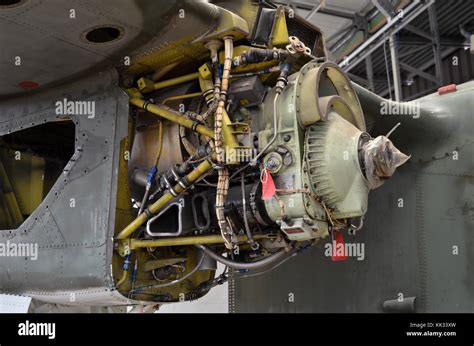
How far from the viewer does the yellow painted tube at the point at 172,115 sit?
176 inches

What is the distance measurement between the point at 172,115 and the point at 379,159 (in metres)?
1.62

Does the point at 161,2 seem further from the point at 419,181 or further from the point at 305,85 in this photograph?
the point at 419,181

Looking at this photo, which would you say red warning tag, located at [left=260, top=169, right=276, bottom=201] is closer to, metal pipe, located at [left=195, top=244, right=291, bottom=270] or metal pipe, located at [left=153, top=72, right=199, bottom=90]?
metal pipe, located at [left=195, top=244, right=291, bottom=270]

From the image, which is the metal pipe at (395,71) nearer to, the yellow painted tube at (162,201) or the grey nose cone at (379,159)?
the grey nose cone at (379,159)

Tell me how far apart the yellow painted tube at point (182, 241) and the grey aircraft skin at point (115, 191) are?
216mm

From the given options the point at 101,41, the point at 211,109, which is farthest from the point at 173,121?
the point at 101,41

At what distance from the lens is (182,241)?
462cm

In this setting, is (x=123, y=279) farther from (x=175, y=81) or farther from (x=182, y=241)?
(x=175, y=81)

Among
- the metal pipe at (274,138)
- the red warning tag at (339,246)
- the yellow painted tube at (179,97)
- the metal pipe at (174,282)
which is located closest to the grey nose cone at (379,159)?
the red warning tag at (339,246)

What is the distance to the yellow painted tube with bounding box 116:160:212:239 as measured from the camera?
4402 mm

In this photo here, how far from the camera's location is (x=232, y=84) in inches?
181

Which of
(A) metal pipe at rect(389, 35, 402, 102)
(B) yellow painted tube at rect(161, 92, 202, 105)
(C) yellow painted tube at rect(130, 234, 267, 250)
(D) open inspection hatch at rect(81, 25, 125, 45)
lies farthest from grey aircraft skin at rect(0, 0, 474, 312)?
(A) metal pipe at rect(389, 35, 402, 102)
